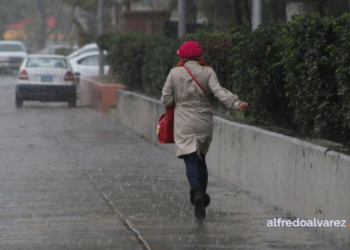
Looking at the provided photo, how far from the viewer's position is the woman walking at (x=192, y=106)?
8.17 metres

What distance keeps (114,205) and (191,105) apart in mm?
1531

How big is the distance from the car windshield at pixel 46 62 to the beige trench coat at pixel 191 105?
55.7ft

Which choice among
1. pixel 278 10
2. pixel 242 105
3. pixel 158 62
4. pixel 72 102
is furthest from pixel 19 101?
pixel 242 105

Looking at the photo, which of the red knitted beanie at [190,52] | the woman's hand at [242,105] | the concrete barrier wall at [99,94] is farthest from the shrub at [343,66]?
the concrete barrier wall at [99,94]

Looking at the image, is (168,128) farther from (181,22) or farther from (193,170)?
(181,22)

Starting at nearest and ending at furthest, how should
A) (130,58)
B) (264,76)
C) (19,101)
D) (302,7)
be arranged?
1. (264,76)
2. (302,7)
3. (130,58)
4. (19,101)

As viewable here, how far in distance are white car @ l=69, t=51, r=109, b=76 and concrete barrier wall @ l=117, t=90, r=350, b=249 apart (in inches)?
879

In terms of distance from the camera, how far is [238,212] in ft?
28.6

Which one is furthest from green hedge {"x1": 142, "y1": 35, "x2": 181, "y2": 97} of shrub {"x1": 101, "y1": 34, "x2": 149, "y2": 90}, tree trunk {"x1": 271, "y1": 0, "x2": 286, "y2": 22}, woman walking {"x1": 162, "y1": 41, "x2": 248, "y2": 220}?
woman walking {"x1": 162, "y1": 41, "x2": 248, "y2": 220}

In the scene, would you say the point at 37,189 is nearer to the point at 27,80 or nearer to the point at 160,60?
the point at 160,60

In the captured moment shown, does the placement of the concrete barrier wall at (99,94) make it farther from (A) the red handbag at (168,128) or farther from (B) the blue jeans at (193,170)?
(B) the blue jeans at (193,170)

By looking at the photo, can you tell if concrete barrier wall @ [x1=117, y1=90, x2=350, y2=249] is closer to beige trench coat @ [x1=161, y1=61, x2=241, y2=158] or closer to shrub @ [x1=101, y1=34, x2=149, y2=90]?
beige trench coat @ [x1=161, y1=61, x2=241, y2=158]

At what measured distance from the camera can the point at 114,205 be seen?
9.06 meters

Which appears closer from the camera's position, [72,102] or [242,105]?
[242,105]
